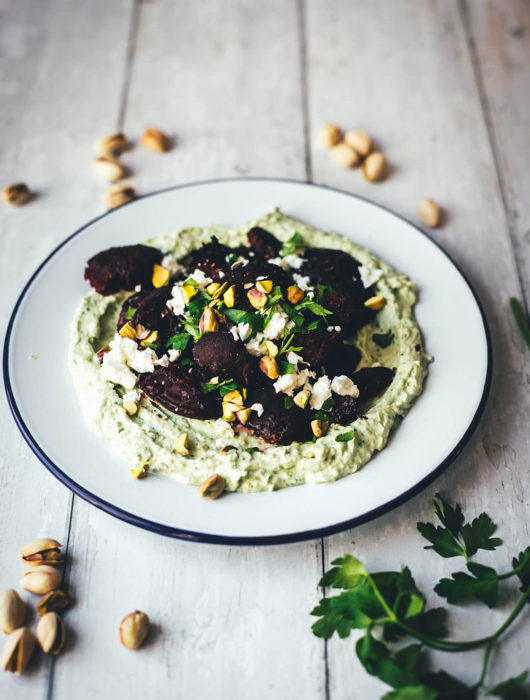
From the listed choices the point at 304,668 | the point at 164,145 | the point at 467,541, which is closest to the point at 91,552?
the point at 304,668

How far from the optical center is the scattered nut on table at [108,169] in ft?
11.6

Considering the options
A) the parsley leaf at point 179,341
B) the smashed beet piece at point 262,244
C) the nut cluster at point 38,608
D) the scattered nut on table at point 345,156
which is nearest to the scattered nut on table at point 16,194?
the smashed beet piece at point 262,244

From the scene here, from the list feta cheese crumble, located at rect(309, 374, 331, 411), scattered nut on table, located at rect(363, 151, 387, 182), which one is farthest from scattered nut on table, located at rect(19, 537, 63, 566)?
scattered nut on table, located at rect(363, 151, 387, 182)

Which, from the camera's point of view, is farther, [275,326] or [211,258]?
[211,258]

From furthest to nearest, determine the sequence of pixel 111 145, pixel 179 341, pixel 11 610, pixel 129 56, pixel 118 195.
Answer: pixel 129 56 → pixel 111 145 → pixel 118 195 → pixel 179 341 → pixel 11 610

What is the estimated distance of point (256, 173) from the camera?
144 inches

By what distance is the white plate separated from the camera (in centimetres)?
225

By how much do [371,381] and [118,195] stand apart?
164 cm

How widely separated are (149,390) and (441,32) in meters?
3.23

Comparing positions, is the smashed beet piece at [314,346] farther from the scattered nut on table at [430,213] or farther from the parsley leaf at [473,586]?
the scattered nut on table at [430,213]

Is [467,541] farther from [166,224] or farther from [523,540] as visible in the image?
[166,224]

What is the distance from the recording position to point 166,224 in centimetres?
313

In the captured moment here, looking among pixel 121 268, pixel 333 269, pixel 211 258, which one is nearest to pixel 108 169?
pixel 121 268

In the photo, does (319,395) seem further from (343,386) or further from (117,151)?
(117,151)
